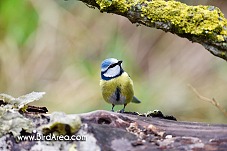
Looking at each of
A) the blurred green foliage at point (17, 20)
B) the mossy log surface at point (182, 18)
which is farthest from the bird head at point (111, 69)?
the blurred green foliage at point (17, 20)

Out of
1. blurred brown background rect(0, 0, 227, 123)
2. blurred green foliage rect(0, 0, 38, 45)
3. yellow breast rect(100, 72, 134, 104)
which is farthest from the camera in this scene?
blurred brown background rect(0, 0, 227, 123)

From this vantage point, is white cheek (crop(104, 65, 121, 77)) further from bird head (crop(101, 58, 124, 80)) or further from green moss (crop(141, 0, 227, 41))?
green moss (crop(141, 0, 227, 41))

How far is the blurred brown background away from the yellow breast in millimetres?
612

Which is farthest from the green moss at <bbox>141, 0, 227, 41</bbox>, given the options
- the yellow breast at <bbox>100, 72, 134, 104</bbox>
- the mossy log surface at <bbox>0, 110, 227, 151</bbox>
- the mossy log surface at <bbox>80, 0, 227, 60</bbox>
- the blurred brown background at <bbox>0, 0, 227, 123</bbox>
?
the blurred brown background at <bbox>0, 0, 227, 123</bbox>

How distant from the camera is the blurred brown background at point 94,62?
2529mm

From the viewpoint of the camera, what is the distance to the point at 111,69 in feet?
6.13

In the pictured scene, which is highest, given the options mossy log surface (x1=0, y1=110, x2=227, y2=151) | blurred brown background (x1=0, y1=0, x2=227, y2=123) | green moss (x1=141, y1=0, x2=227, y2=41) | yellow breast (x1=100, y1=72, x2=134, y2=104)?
blurred brown background (x1=0, y1=0, x2=227, y2=123)

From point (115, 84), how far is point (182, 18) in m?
0.63

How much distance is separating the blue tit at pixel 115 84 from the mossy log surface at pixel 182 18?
0.55 meters

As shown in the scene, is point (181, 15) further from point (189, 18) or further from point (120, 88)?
point (120, 88)

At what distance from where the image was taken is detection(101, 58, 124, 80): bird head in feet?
6.08

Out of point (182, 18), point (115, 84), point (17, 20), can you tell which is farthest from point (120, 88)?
point (17, 20)

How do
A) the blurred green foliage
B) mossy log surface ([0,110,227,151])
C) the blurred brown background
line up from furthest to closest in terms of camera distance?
the blurred brown background < the blurred green foliage < mossy log surface ([0,110,227,151])

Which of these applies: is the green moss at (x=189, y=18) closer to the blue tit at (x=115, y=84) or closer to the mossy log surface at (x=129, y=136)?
the mossy log surface at (x=129, y=136)
